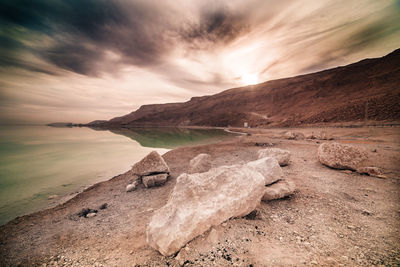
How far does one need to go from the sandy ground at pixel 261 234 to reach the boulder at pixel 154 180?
1032mm

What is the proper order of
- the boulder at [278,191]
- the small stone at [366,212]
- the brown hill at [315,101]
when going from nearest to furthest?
the small stone at [366,212] < the boulder at [278,191] < the brown hill at [315,101]

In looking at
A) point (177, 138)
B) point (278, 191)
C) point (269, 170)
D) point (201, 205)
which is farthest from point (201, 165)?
point (177, 138)

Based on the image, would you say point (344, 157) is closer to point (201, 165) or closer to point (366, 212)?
point (366, 212)

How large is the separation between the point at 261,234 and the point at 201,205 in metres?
1.16

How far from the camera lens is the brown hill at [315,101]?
3066cm

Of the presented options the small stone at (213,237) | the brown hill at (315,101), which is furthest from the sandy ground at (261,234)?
the brown hill at (315,101)

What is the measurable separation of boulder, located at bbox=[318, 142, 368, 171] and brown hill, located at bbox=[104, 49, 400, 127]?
102ft

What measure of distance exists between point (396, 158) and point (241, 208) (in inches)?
353

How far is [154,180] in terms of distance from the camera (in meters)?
6.21

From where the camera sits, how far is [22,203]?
5.94 meters

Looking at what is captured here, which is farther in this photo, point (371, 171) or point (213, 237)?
point (371, 171)

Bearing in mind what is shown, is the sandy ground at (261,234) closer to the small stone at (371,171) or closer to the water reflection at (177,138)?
the small stone at (371,171)

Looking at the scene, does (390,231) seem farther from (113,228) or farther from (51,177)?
(51,177)

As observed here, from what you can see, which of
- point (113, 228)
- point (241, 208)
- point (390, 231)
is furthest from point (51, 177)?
point (390, 231)
